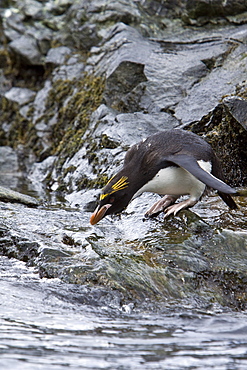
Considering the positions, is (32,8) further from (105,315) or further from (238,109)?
(105,315)

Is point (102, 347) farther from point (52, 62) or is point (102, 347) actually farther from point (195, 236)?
point (52, 62)

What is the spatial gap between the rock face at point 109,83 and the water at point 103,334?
878 millimetres

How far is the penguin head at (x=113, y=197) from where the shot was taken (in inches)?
180

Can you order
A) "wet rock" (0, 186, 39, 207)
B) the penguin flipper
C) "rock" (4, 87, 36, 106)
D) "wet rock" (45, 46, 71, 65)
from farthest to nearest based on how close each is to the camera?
"rock" (4, 87, 36, 106), "wet rock" (45, 46, 71, 65), "wet rock" (0, 186, 39, 207), the penguin flipper

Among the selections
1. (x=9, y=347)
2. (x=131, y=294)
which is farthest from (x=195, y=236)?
(x=9, y=347)

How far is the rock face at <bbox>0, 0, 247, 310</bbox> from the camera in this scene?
21.7 feet

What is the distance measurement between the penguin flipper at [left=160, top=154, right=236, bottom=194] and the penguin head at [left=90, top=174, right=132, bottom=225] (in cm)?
43

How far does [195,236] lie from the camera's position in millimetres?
4320

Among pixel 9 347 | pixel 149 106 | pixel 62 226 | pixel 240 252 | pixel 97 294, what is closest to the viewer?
pixel 9 347

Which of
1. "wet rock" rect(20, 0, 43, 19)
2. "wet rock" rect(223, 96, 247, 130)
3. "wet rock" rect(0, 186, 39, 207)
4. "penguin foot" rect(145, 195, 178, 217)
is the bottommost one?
"wet rock" rect(0, 186, 39, 207)

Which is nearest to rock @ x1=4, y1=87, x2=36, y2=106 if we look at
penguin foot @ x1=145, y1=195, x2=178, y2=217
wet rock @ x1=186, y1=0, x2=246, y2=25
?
wet rock @ x1=186, y1=0, x2=246, y2=25

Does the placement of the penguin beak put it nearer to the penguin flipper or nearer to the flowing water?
the flowing water

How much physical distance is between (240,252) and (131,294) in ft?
3.29

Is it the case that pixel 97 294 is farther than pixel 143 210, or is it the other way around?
pixel 143 210
